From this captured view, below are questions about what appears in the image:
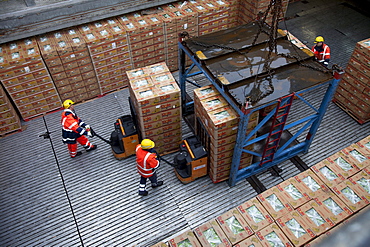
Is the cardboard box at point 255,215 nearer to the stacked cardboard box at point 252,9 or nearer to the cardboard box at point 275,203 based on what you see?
the cardboard box at point 275,203

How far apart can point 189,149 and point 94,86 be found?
4.72 metres

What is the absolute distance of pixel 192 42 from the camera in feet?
27.9

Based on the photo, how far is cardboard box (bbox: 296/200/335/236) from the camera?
5418 millimetres

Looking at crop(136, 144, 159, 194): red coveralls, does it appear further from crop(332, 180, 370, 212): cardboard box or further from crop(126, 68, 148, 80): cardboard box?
crop(332, 180, 370, 212): cardboard box

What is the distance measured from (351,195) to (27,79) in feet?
30.1

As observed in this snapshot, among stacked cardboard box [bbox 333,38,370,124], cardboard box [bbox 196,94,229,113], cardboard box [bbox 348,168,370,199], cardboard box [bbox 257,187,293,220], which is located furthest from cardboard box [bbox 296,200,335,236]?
stacked cardboard box [bbox 333,38,370,124]

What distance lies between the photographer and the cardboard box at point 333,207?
556 cm

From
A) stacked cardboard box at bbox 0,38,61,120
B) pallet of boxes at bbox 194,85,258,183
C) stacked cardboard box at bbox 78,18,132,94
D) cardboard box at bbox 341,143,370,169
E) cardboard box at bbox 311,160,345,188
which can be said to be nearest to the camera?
cardboard box at bbox 311,160,345,188

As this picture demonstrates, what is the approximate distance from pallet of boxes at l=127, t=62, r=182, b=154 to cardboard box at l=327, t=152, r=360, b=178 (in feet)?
12.9

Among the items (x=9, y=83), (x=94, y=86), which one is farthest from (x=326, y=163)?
(x=9, y=83)

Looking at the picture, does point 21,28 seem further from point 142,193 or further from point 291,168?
point 291,168

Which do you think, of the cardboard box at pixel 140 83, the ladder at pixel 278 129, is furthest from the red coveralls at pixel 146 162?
the ladder at pixel 278 129

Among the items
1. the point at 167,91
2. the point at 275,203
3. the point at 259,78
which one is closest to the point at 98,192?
the point at 167,91

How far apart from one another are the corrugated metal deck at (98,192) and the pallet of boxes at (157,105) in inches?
35.9
